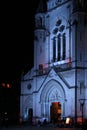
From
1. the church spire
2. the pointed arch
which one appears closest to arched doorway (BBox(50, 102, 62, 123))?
the pointed arch

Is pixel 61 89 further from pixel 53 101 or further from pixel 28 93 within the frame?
pixel 28 93

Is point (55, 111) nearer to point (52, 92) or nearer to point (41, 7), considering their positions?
point (52, 92)

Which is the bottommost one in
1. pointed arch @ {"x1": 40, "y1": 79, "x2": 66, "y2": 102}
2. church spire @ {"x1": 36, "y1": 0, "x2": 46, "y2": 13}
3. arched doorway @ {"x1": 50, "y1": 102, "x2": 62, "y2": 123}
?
arched doorway @ {"x1": 50, "y1": 102, "x2": 62, "y2": 123}

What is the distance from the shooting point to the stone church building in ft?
213

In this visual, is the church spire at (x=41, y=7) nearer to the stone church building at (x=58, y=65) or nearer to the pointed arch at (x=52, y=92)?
the stone church building at (x=58, y=65)

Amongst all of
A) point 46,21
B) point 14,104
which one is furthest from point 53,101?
point 14,104

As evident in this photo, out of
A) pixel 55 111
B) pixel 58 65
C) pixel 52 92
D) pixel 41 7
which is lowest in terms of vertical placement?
pixel 55 111

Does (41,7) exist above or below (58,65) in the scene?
above

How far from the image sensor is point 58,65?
228ft

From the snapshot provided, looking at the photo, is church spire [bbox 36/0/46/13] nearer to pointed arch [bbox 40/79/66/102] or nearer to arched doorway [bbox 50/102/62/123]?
pointed arch [bbox 40/79/66/102]

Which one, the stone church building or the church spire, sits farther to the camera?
the church spire

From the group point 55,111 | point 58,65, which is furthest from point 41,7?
point 55,111

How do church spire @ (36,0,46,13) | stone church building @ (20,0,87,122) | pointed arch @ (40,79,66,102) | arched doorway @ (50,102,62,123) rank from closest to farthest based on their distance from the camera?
stone church building @ (20,0,87,122)
pointed arch @ (40,79,66,102)
arched doorway @ (50,102,62,123)
church spire @ (36,0,46,13)

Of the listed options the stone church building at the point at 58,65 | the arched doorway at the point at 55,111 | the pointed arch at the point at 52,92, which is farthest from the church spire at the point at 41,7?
the arched doorway at the point at 55,111
